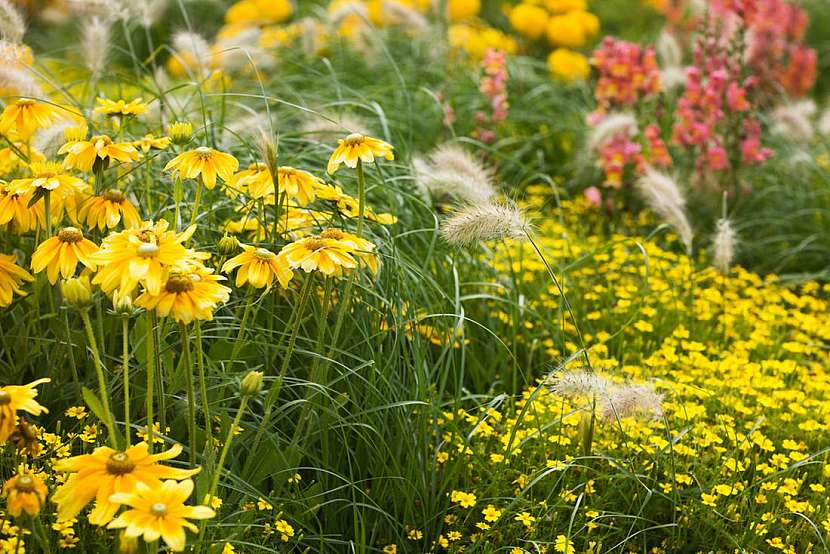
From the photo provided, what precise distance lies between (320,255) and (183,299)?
368mm

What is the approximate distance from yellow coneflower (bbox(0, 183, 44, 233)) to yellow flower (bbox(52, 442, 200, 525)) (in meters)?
0.84

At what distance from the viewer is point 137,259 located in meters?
1.91

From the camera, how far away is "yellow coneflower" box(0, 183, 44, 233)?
2.45 metres

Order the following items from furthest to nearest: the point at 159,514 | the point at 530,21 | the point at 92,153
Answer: the point at 530,21 < the point at 92,153 < the point at 159,514

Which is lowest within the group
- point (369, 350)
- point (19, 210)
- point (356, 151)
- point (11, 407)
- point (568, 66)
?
point (369, 350)

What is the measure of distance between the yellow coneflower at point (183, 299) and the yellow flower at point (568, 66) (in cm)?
516

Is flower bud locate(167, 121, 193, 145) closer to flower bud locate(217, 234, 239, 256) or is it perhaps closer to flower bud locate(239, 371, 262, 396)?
flower bud locate(217, 234, 239, 256)

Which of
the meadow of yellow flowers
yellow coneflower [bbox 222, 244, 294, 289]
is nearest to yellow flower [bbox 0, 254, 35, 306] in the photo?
the meadow of yellow flowers

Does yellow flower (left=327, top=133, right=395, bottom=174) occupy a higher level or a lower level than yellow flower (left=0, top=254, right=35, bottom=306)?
higher

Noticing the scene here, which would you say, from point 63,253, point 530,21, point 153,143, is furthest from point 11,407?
point 530,21

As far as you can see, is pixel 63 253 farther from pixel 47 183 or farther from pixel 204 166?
pixel 204 166

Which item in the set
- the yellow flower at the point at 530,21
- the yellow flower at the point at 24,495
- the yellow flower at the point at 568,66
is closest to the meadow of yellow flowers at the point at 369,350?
the yellow flower at the point at 24,495

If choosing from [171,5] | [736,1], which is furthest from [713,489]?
[171,5]

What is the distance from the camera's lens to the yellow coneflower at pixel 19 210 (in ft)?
8.05
